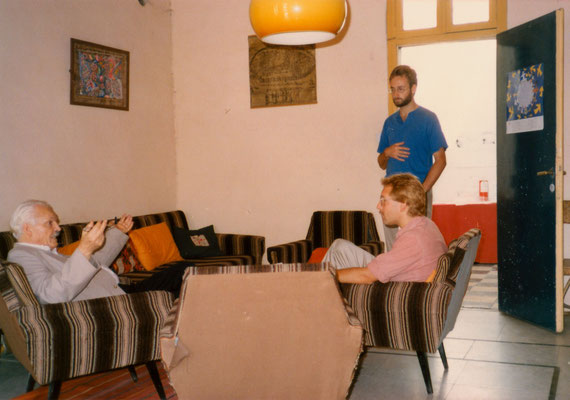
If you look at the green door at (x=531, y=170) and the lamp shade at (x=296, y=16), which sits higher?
the lamp shade at (x=296, y=16)

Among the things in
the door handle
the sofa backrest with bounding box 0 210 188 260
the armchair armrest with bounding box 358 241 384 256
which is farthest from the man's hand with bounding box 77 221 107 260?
the door handle

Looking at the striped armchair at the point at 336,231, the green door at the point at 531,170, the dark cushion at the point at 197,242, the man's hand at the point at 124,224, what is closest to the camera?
the man's hand at the point at 124,224

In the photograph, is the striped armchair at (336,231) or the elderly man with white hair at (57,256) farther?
the striped armchair at (336,231)


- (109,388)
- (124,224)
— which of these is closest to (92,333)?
(109,388)

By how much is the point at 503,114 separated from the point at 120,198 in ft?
10.3

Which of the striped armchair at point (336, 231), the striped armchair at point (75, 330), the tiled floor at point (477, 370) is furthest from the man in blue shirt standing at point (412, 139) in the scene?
the striped armchair at point (75, 330)

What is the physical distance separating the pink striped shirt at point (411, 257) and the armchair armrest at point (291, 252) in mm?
1883

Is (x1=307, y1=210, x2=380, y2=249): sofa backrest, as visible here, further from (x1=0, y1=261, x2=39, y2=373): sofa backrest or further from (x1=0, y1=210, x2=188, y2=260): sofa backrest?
(x1=0, y1=261, x2=39, y2=373): sofa backrest

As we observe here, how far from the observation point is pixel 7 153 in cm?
406

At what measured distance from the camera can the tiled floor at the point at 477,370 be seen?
3057 millimetres

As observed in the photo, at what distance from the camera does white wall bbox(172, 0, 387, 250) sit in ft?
17.4

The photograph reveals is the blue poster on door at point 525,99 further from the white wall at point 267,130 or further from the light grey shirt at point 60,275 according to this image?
the light grey shirt at point 60,275

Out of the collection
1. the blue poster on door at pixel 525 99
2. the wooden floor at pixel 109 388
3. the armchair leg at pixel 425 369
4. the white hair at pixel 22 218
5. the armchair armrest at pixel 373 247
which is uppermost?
the blue poster on door at pixel 525 99

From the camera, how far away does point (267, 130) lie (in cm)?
567
